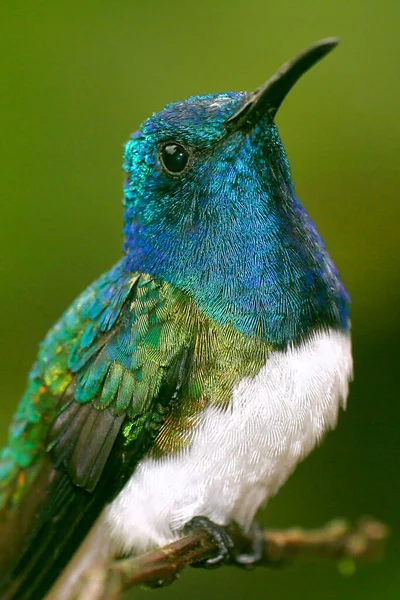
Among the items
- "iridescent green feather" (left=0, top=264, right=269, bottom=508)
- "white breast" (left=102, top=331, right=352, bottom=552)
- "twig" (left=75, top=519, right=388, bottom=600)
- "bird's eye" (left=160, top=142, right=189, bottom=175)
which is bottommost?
"twig" (left=75, top=519, right=388, bottom=600)

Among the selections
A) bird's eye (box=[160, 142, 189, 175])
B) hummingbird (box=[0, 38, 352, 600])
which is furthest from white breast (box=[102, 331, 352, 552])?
bird's eye (box=[160, 142, 189, 175])

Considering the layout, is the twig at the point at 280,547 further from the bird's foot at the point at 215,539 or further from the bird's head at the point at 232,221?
the bird's head at the point at 232,221

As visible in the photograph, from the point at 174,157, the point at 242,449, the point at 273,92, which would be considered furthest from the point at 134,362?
the point at 273,92

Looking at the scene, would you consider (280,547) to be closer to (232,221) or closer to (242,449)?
(242,449)

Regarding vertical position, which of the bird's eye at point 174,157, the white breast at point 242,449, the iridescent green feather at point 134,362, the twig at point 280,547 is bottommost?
the twig at point 280,547

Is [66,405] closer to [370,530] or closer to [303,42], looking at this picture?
[370,530]

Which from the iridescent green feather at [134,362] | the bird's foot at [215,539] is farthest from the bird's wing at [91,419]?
the bird's foot at [215,539]

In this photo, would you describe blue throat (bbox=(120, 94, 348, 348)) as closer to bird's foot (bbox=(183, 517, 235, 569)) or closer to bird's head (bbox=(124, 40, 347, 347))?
bird's head (bbox=(124, 40, 347, 347))
